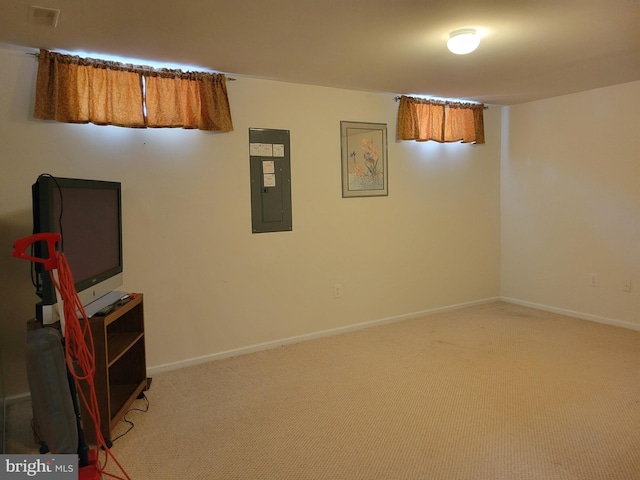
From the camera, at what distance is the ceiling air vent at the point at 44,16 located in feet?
7.32

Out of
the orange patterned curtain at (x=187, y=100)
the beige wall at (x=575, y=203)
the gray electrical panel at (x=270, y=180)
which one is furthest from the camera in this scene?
the beige wall at (x=575, y=203)

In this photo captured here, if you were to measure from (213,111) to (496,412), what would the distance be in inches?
109

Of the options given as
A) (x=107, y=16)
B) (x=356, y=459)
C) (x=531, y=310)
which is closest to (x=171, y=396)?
(x=356, y=459)

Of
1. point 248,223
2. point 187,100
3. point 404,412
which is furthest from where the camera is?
point 248,223

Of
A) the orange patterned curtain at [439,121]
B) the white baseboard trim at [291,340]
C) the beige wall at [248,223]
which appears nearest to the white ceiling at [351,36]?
the beige wall at [248,223]

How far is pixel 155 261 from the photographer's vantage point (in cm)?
328

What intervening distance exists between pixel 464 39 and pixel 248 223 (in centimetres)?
205

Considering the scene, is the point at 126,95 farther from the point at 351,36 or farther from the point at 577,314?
the point at 577,314

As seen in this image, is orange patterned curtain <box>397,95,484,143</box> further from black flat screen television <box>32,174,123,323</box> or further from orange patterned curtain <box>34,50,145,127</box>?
black flat screen television <box>32,174,123,323</box>

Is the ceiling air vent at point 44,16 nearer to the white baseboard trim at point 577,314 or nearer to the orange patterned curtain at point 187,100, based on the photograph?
the orange patterned curtain at point 187,100

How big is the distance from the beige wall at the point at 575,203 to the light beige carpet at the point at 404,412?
1.94 feet

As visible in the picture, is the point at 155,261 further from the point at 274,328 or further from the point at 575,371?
the point at 575,371

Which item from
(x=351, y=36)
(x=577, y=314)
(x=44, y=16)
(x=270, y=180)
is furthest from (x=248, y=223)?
(x=577, y=314)

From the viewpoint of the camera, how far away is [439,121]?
14.8ft
